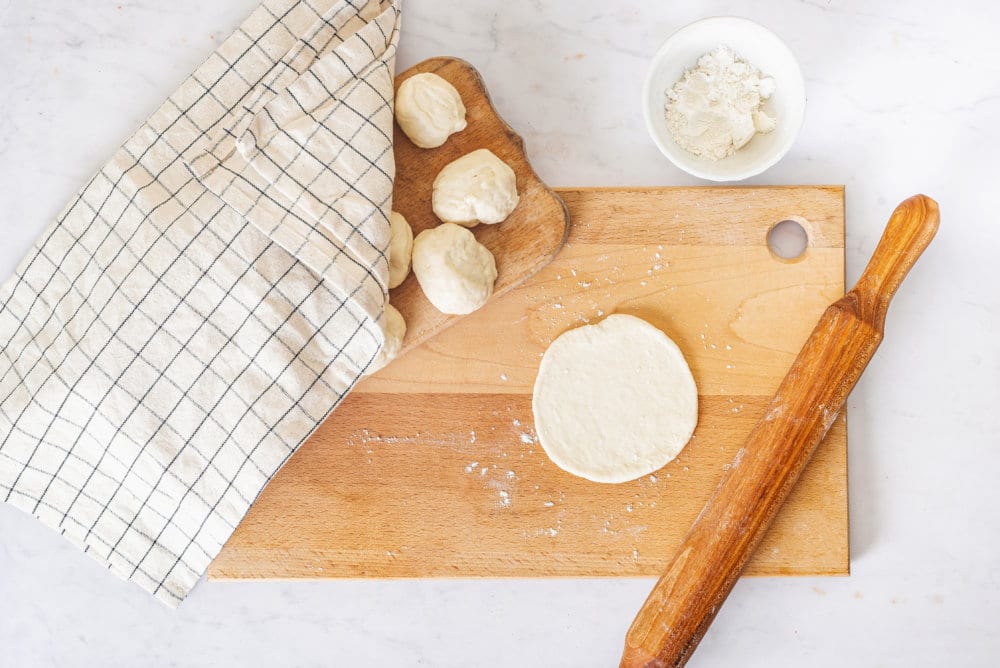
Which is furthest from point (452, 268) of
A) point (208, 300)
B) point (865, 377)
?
point (865, 377)

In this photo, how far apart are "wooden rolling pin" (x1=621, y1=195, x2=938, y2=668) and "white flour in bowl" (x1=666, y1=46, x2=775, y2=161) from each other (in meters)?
0.27

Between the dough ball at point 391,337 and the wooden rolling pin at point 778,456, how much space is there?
0.54 m

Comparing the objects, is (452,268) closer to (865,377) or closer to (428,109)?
(428,109)

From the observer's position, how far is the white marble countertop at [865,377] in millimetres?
1257

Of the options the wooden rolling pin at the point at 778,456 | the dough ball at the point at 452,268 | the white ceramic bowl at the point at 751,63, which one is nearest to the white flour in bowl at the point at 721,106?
the white ceramic bowl at the point at 751,63

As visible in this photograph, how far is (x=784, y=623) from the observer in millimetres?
1259

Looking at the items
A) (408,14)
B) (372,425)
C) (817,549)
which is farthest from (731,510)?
(408,14)

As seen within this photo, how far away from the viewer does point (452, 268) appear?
1068mm

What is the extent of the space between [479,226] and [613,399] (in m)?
0.35

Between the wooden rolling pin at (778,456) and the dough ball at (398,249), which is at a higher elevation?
the dough ball at (398,249)

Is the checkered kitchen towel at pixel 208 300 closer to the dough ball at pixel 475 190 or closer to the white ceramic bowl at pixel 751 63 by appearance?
the dough ball at pixel 475 190

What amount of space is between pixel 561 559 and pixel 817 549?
1.36 ft

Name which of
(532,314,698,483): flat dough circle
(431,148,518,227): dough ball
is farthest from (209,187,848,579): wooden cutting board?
(431,148,518,227): dough ball

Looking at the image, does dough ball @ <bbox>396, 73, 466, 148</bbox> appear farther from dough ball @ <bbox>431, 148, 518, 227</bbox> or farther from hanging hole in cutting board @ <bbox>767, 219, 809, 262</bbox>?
hanging hole in cutting board @ <bbox>767, 219, 809, 262</bbox>
